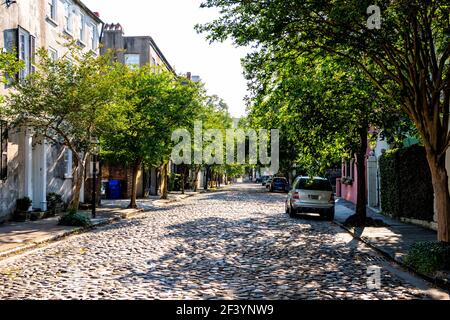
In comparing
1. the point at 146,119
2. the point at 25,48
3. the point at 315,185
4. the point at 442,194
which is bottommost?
the point at 315,185

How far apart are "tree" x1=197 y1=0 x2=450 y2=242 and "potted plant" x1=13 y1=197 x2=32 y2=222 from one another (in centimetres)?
1057

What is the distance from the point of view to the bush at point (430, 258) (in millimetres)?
8384

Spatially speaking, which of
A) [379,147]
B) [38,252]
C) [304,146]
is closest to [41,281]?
[38,252]

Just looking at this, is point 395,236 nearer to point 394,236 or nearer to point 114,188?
point 394,236

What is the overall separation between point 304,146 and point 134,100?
31.4ft

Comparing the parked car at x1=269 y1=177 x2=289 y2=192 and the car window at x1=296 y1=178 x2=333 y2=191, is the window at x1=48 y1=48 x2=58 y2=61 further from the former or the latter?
the parked car at x1=269 y1=177 x2=289 y2=192

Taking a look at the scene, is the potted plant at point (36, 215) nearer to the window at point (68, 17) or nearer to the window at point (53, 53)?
the window at point (53, 53)

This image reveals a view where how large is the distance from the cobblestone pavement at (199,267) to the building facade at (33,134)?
4848 mm

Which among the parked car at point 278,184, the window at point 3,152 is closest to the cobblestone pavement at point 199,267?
the window at point 3,152

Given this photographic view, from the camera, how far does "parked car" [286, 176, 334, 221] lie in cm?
1986

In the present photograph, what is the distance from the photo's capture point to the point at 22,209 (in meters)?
17.9

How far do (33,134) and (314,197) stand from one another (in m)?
11.3


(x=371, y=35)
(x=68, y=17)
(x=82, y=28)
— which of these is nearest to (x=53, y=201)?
(x=68, y=17)
